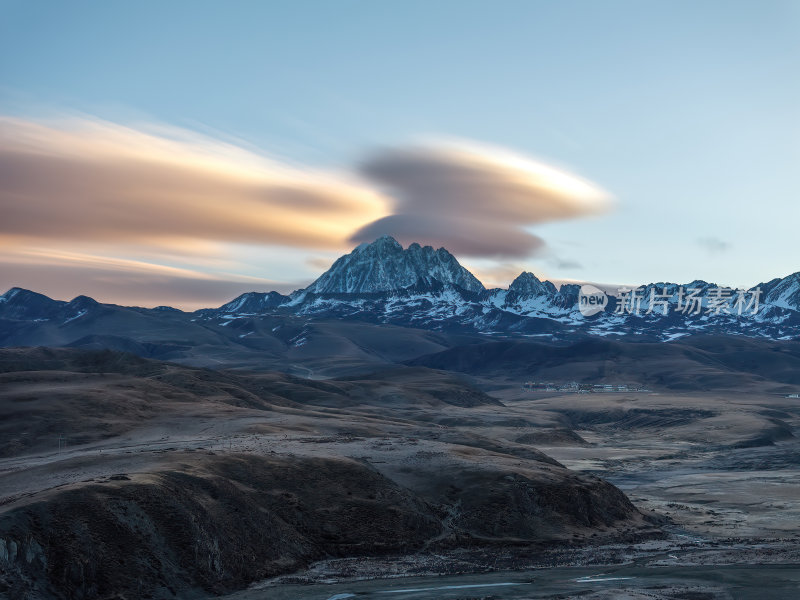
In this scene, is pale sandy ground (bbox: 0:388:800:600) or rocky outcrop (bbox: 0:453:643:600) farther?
pale sandy ground (bbox: 0:388:800:600)

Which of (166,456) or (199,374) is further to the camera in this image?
(199,374)

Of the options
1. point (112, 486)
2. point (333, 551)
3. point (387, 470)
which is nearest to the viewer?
point (112, 486)

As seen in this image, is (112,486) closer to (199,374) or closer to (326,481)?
(326,481)

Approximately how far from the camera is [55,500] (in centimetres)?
4728

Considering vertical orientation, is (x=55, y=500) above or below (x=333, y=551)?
above

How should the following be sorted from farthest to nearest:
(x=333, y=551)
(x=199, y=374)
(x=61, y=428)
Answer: (x=199, y=374) → (x=61, y=428) → (x=333, y=551)

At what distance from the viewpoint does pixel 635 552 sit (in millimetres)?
60938

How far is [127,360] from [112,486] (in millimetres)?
147488

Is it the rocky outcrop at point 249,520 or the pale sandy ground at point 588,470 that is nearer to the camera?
the rocky outcrop at point 249,520

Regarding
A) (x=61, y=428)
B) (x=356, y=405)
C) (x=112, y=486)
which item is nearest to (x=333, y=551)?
(x=112, y=486)

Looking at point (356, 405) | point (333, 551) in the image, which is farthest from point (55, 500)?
point (356, 405)

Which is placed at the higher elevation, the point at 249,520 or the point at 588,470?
the point at 249,520

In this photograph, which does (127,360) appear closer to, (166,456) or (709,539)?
(166,456)

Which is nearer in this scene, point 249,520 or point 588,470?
point 249,520
